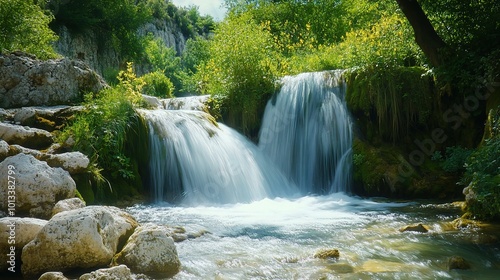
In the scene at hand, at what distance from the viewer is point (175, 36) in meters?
45.5

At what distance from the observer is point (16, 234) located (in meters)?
4.12

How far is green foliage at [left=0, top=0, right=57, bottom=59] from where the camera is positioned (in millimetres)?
10058

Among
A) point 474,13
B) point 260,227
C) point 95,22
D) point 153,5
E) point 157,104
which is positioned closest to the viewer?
point 260,227

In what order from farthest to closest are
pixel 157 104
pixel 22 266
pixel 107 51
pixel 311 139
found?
pixel 107 51 → pixel 157 104 → pixel 311 139 → pixel 22 266

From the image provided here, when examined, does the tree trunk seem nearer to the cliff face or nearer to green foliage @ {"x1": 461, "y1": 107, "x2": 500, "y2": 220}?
green foliage @ {"x1": 461, "y1": 107, "x2": 500, "y2": 220}

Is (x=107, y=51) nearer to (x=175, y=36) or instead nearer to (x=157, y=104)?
(x=157, y=104)

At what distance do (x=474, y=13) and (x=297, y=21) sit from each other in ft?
51.8

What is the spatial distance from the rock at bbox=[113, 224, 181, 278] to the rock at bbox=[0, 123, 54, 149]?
3.99m

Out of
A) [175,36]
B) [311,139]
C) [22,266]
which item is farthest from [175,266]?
[175,36]

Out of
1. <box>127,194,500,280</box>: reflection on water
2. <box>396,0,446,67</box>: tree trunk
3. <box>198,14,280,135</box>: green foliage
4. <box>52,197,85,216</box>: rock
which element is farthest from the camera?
<box>198,14,280,135</box>: green foliage

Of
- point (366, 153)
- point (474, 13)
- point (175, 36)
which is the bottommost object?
point (366, 153)

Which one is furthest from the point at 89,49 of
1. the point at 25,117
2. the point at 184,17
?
the point at 184,17

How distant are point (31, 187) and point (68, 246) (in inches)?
63.9

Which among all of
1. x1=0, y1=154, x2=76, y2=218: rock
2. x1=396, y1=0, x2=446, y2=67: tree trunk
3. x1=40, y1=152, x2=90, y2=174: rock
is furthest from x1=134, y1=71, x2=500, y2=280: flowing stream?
x1=396, y1=0, x2=446, y2=67: tree trunk
